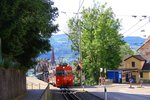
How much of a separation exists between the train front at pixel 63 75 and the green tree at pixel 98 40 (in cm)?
2546

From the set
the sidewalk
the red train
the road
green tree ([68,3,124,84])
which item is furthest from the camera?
green tree ([68,3,124,84])

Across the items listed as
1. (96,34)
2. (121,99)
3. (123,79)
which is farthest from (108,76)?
(121,99)

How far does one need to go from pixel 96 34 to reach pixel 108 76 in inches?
330

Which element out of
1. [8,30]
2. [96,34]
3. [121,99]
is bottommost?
[121,99]

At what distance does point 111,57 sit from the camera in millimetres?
86125

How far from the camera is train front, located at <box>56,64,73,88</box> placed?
58500mm

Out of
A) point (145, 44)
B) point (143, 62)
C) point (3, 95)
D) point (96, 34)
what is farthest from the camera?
point (145, 44)

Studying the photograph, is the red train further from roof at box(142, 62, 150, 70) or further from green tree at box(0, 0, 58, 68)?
roof at box(142, 62, 150, 70)

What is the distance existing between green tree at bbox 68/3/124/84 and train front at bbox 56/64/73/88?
25455 mm

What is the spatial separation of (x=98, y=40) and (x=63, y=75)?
1056 inches

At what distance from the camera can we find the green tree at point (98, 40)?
85.0 meters

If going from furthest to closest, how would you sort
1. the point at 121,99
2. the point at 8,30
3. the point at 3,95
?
the point at 121,99, the point at 8,30, the point at 3,95

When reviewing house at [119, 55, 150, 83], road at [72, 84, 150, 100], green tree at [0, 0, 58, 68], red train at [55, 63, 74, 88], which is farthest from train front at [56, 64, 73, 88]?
house at [119, 55, 150, 83]

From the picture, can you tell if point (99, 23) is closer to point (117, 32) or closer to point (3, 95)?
point (117, 32)
